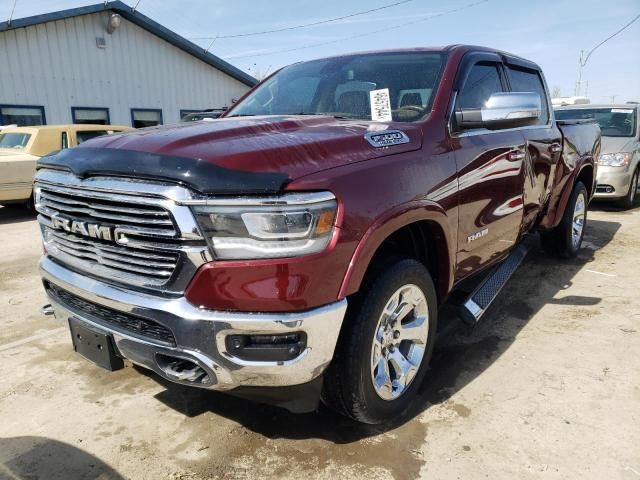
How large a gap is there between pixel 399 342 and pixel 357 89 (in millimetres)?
1638

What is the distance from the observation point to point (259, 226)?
1835mm

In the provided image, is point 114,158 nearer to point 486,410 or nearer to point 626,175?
point 486,410

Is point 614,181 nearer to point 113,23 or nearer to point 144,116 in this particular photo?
point 144,116

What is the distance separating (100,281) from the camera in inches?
85.5

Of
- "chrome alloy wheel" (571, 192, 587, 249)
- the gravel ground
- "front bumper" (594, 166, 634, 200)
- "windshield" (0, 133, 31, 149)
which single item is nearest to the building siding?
"windshield" (0, 133, 31, 149)

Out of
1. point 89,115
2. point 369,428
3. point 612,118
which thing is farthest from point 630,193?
point 89,115

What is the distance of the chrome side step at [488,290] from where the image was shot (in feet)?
9.91

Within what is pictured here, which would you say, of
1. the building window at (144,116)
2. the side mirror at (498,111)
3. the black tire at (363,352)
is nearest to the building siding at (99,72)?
the building window at (144,116)

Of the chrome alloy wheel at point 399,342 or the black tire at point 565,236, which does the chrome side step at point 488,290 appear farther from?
the black tire at point 565,236

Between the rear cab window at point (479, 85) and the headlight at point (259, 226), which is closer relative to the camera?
the headlight at point (259, 226)

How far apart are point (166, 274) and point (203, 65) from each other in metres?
18.1

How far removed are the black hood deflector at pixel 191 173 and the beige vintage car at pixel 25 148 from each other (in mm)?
7180

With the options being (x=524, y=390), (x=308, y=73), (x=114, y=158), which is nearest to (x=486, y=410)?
(x=524, y=390)

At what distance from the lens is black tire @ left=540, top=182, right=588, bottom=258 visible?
5008 millimetres
